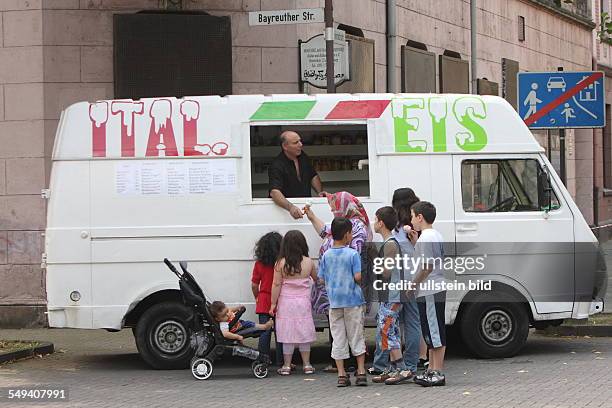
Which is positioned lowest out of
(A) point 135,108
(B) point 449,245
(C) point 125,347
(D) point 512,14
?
(C) point 125,347

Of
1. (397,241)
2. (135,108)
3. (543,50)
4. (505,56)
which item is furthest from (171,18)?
(543,50)

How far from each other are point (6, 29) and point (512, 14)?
1403cm

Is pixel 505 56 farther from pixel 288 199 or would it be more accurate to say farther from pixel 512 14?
pixel 288 199

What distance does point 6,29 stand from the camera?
56.1 ft

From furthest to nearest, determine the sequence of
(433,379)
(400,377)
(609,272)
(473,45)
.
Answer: (473,45)
(609,272)
(400,377)
(433,379)

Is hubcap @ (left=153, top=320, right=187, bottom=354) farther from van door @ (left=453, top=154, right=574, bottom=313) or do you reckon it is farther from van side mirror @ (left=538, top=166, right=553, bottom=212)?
van side mirror @ (left=538, top=166, right=553, bottom=212)

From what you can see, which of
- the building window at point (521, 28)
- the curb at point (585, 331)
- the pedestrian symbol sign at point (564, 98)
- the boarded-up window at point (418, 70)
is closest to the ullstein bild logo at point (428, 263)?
the curb at point (585, 331)

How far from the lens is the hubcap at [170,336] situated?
1250cm

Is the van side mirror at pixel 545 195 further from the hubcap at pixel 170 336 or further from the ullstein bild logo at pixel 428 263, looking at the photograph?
the hubcap at pixel 170 336

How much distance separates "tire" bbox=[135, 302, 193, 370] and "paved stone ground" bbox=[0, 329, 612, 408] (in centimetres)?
14

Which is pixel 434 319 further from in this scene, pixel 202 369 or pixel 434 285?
pixel 202 369

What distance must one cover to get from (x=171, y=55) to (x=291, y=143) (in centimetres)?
525

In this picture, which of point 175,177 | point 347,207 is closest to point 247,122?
point 175,177

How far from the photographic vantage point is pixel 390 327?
37.3 ft
